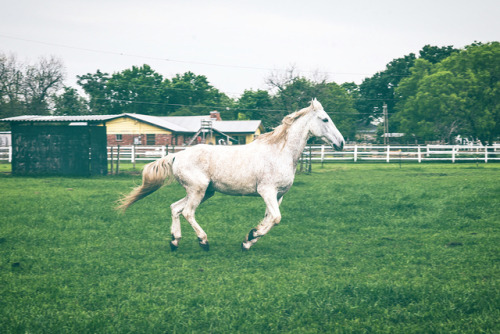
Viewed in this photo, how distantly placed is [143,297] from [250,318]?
3.96 ft

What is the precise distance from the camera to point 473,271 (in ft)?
16.9

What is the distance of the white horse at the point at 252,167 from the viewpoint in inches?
247

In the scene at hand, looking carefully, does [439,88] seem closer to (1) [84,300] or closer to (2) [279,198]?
(2) [279,198]

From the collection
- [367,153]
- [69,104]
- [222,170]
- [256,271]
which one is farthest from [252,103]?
[256,271]

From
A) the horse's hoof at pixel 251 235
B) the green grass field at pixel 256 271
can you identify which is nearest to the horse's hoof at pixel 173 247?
the green grass field at pixel 256 271

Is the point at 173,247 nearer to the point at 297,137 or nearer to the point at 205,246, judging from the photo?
the point at 205,246

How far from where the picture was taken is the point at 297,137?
6539mm

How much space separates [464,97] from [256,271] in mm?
37943

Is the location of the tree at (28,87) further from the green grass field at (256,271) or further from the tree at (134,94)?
the green grass field at (256,271)

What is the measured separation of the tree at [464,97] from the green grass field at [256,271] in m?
30.8

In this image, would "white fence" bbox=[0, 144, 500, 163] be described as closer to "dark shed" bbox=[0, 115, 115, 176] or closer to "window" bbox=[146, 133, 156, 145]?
"dark shed" bbox=[0, 115, 115, 176]

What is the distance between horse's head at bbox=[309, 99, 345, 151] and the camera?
6.45 m

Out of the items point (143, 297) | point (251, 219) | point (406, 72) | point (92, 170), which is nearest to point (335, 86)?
point (406, 72)

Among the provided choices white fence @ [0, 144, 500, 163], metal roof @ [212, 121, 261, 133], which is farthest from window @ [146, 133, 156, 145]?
metal roof @ [212, 121, 261, 133]
